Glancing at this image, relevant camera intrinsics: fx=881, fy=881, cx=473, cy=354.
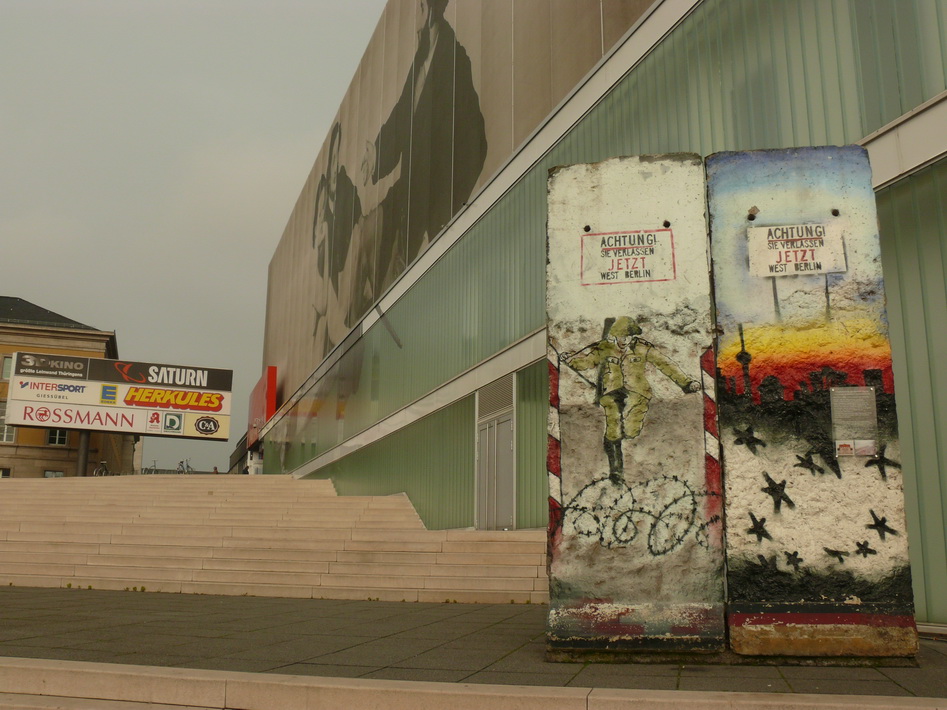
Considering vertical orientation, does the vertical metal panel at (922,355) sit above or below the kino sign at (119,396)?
below

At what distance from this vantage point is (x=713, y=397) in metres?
5.62

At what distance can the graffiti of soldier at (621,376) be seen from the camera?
223 inches

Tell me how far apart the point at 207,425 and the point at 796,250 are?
149 ft

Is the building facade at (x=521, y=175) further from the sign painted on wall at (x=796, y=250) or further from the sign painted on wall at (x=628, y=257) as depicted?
the sign painted on wall at (x=628, y=257)

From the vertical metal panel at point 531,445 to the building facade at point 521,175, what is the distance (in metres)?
0.04

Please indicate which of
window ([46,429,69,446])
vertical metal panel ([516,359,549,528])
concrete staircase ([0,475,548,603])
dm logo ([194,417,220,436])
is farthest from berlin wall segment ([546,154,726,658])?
window ([46,429,69,446])

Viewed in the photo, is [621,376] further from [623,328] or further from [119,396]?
[119,396]

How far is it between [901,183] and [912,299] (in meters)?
1.03

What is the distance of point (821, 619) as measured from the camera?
5.11 meters

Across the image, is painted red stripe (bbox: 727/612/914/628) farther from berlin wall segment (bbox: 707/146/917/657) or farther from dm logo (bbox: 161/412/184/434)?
dm logo (bbox: 161/412/184/434)

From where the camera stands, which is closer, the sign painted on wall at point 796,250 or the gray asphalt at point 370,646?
the gray asphalt at point 370,646

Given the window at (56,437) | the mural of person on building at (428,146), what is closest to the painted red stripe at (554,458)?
the mural of person on building at (428,146)

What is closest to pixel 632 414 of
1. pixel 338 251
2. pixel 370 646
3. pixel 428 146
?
pixel 370 646

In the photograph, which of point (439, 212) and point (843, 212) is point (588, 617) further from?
point (439, 212)
